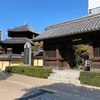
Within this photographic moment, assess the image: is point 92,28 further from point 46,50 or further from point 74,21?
point 46,50

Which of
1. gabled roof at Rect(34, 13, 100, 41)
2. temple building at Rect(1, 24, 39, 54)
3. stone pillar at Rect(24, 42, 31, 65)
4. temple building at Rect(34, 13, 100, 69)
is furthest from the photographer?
temple building at Rect(1, 24, 39, 54)

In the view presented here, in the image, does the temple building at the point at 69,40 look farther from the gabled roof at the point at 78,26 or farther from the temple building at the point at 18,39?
the temple building at the point at 18,39

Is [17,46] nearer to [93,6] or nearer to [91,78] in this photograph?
[93,6]

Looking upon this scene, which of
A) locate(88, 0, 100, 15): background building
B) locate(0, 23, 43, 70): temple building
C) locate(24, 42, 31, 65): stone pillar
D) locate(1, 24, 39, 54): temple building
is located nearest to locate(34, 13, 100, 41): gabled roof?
locate(24, 42, 31, 65): stone pillar

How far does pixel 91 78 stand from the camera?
1109cm

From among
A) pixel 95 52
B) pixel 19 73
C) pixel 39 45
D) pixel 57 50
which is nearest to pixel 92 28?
pixel 95 52

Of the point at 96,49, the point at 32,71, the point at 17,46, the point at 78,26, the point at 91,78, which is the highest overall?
the point at 78,26

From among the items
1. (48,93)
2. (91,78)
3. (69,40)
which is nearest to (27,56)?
(69,40)

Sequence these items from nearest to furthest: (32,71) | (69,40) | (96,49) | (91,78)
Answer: (91,78) → (96,49) → (32,71) → (69,40)

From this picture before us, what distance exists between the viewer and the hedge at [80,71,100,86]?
35.3 ft

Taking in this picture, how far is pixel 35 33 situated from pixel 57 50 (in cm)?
1442

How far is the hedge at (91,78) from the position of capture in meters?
10.7

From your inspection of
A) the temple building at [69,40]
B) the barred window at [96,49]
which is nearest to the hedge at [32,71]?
the temple building at [69,40]

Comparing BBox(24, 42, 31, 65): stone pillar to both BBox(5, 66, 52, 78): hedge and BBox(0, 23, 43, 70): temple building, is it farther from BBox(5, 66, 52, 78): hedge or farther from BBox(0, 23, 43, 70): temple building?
BBox(0, 23, 43, 70): temple building
